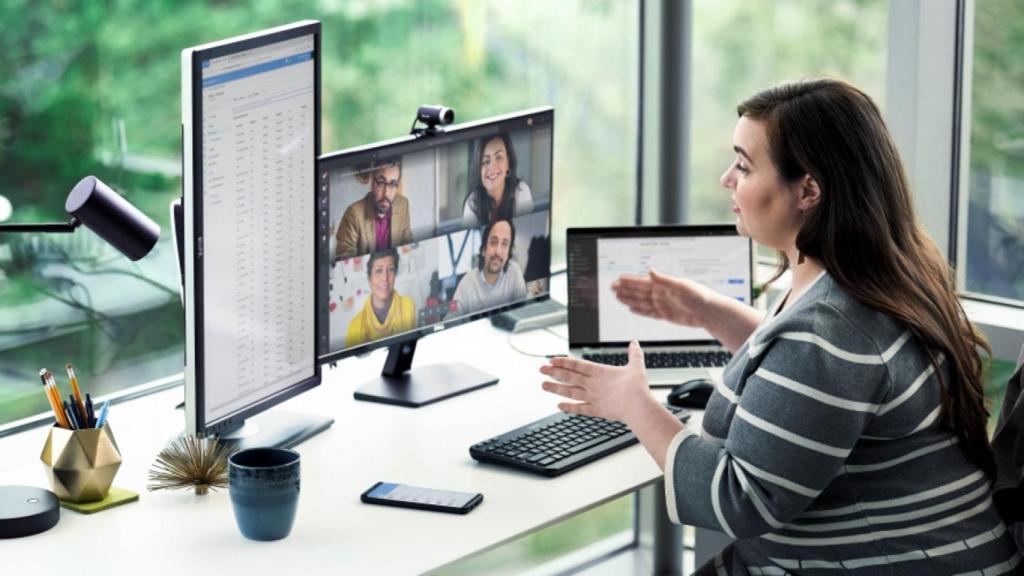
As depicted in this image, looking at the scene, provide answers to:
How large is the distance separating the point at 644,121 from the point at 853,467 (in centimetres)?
156

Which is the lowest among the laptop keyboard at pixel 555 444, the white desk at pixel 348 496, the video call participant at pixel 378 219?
the white desk at pixel 348 496

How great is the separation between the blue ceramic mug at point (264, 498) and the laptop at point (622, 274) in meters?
0.93

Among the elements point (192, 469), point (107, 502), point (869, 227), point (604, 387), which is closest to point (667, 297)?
point (604, 387)

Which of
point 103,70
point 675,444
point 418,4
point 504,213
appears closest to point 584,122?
point 418,4

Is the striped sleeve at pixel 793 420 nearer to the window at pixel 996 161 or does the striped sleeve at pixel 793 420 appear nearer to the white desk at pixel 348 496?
Result: the white desk at pixel 348 496

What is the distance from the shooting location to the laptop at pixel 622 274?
2.60 m

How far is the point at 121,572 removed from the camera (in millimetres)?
1662

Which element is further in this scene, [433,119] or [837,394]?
[433,119]

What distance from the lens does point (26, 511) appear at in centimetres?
178

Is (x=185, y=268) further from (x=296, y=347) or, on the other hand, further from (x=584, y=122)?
(x=584, y=122)

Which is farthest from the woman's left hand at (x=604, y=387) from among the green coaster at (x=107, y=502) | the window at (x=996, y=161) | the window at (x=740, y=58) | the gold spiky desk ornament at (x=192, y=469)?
the window at (x=740, y=58)

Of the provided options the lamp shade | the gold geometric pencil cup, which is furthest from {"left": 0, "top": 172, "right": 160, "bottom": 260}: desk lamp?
the gold geometric pencil cup

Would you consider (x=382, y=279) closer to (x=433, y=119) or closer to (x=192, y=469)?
(x=433, y=119)

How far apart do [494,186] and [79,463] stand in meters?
0.90
